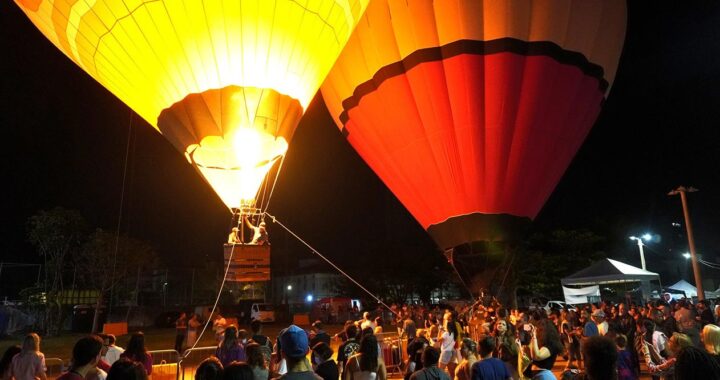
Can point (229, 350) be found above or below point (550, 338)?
below

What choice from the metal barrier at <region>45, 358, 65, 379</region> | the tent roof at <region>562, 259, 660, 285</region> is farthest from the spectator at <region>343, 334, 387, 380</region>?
the tent roof at <region>562, 259, 660, 285</region>

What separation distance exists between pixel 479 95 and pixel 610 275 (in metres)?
8.03

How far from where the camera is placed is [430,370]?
10.2ft

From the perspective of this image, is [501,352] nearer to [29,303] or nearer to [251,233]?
[251,233]

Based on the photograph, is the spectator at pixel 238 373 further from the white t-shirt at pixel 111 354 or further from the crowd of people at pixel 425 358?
the white t-shirt at pixel 111 354

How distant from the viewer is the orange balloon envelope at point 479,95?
9.62m

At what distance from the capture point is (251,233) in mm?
6621

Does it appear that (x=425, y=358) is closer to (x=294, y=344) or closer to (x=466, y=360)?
(x=294, y=344)

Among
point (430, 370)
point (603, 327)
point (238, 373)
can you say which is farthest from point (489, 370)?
point (603, 327)

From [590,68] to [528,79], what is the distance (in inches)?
65.7

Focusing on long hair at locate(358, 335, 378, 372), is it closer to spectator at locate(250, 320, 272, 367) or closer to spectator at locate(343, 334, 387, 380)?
spectator at locate(343, 334, 387, 380)

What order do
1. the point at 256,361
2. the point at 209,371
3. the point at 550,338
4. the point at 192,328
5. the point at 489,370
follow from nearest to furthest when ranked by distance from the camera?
the point at 209,371 < the point at 489,370 < the point at 256,361 < the point at 550,338 < the point at 192,328

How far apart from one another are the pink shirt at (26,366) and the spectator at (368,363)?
2.49 metres

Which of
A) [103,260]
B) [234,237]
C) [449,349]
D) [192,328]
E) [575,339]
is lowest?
[575,339]
